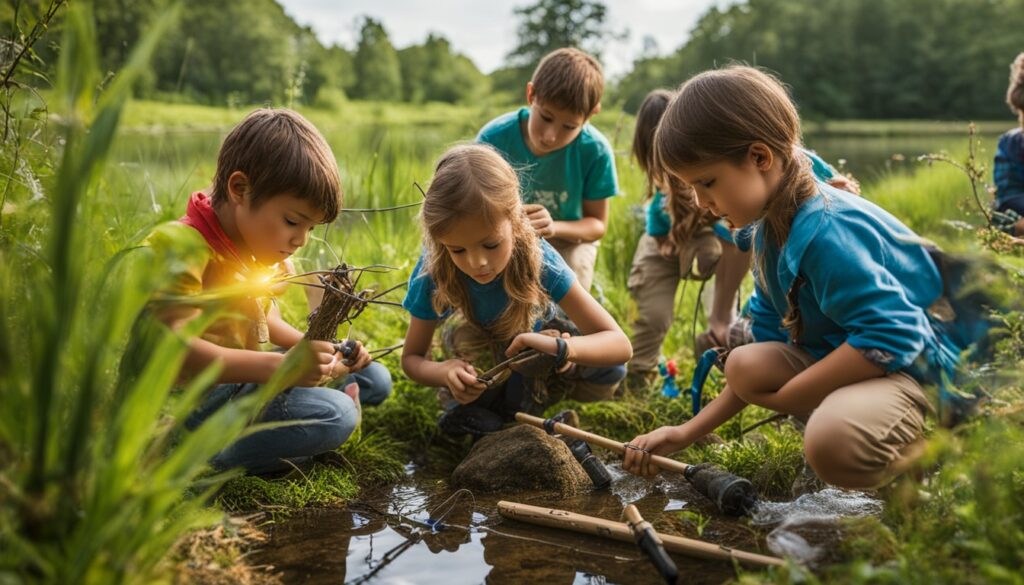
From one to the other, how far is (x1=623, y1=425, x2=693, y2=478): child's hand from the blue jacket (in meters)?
0.52

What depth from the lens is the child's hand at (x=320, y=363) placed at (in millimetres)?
2508

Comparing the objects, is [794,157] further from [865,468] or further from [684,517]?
[684,517]

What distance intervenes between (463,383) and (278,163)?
980 millimetres

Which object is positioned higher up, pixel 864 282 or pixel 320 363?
pixel 864 282

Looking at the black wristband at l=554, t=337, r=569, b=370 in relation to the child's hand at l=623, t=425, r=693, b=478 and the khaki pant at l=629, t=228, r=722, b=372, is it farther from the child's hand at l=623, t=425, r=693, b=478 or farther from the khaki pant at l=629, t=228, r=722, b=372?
the khaki pant at l=629, t=228, r=722, b=372

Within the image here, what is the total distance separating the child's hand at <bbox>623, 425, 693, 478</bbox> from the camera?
101 inches

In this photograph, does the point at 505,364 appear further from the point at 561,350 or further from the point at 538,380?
the point at 538,380

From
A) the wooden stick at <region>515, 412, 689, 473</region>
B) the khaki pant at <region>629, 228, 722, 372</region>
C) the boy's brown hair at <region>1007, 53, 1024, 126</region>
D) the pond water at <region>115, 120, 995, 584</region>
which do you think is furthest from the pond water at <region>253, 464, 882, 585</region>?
the boy's brown hair at <region>1007, 53, 1024, 126</region>

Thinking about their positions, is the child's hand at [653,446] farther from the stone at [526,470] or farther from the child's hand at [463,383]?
the child's hand at [463,383]

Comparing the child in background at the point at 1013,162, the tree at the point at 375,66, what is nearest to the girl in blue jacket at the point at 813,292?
the child in background at the point at 1013,162

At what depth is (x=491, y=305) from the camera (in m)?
3.15

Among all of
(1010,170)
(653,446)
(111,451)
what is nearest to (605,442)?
(653,446)

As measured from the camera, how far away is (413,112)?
4678 centimetres

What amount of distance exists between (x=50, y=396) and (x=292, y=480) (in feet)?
5.27
